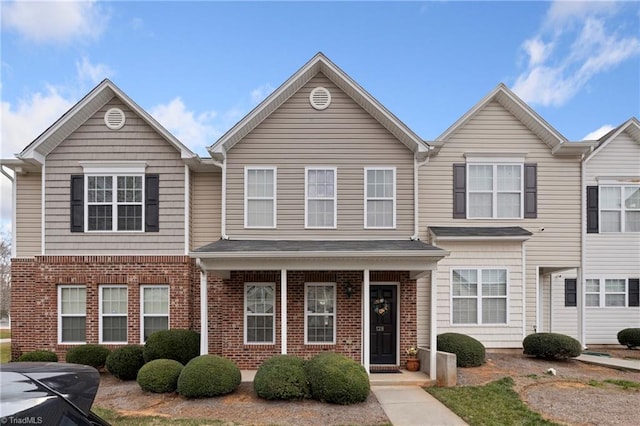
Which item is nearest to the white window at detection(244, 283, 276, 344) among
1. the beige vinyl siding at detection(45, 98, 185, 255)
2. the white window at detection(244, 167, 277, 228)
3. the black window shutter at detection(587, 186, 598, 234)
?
the white window at detection(244, 167, 277, 228)

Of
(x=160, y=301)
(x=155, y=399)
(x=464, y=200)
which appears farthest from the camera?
(x=464, y=200)

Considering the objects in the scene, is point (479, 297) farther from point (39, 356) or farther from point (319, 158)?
point (39, 356)

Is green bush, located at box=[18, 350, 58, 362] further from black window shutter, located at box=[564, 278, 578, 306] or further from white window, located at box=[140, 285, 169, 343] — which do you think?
black window shutter, located at box=[564, 278, 578, 306]

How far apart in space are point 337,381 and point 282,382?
45.7 inches

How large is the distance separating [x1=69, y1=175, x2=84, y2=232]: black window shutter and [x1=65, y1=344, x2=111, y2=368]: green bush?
3.38 metres

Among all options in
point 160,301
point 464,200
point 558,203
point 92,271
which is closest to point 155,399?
point 160,301

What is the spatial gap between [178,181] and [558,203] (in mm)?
12187

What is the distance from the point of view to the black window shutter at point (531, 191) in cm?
1353

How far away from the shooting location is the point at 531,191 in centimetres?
1357

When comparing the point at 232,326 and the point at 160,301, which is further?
the point at 160,301

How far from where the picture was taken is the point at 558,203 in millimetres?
13695

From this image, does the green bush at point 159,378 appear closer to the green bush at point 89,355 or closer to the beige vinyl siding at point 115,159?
the green bush at point 89,355

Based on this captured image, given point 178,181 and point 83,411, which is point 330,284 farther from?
point 83,411

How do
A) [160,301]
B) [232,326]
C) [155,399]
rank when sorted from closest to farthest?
[155,399]
[232,326]
[160,301]
